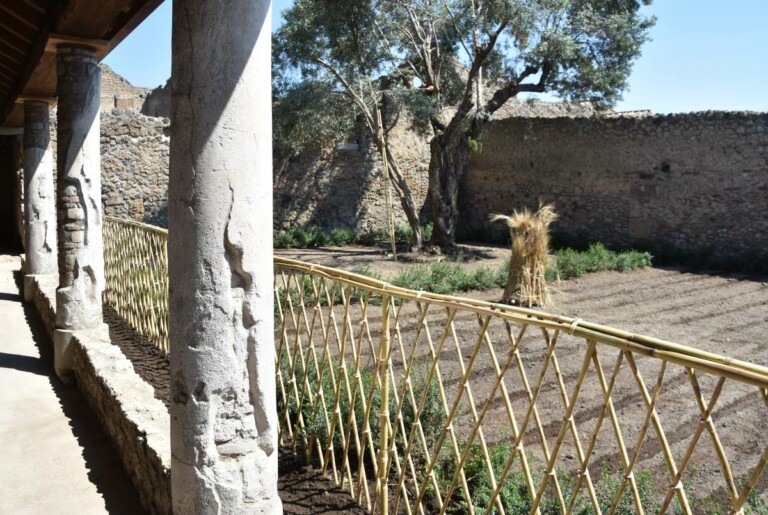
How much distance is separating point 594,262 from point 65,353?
25.3 ft

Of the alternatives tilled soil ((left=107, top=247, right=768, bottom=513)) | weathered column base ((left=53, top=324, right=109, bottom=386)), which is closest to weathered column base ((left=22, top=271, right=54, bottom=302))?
tilled soil ((left=107, top=247, right=768, bottom=513))

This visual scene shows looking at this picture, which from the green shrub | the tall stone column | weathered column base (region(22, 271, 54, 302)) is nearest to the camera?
the tall stone column

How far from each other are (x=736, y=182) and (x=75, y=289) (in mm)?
10100

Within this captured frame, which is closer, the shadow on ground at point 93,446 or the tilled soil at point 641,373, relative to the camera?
the shadow on ground at point 93,446

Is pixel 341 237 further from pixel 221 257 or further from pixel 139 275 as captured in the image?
pixel 221 257

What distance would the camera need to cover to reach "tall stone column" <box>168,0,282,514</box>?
1962 millimetres

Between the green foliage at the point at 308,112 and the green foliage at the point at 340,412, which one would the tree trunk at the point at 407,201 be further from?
the green foliage at the point at 340,412

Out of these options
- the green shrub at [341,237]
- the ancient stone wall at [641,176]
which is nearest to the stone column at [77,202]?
the green shrub at [341,237]

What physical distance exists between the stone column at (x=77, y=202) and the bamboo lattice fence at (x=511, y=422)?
0.57 meters

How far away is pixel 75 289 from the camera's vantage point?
16.3 feet

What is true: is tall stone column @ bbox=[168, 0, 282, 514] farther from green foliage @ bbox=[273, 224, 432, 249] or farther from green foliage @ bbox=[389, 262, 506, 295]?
green foliage @ bbox=[273, 224, 432, 249]

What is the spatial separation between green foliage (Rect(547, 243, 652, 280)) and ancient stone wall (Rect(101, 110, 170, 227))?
22.6 feet

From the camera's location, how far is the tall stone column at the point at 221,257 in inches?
77.2

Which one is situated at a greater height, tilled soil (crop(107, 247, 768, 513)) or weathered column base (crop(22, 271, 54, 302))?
weathered column base (crop(22, 271, 54, 302))
